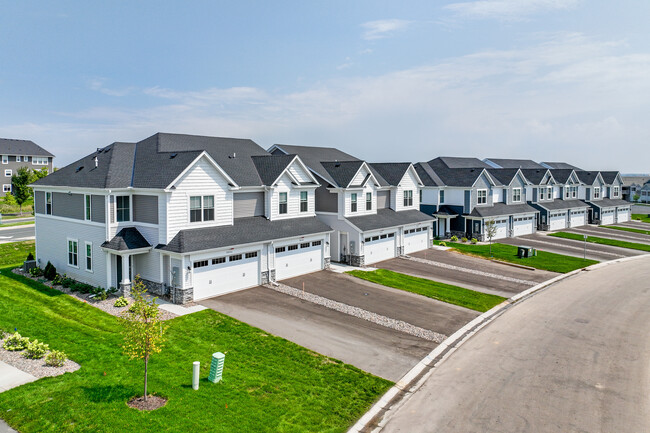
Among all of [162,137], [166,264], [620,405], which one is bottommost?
[620,405]

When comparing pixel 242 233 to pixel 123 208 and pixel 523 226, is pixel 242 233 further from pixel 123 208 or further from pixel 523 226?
pixel 523 226

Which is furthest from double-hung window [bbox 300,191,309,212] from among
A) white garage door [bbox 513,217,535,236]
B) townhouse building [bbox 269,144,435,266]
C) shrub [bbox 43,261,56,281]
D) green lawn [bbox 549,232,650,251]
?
green lawn [bbox 549,232,650,251]

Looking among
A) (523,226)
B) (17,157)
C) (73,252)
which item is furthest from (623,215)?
(17,157)

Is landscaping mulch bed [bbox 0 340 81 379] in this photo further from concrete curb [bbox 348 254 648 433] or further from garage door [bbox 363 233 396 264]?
garage door [bbox 363 233 396 264]

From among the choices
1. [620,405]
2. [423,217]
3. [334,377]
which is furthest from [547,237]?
[334,377]

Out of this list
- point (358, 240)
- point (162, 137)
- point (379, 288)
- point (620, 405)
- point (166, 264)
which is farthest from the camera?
point (358, 240)

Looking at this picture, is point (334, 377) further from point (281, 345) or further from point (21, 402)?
point (21, 402)
